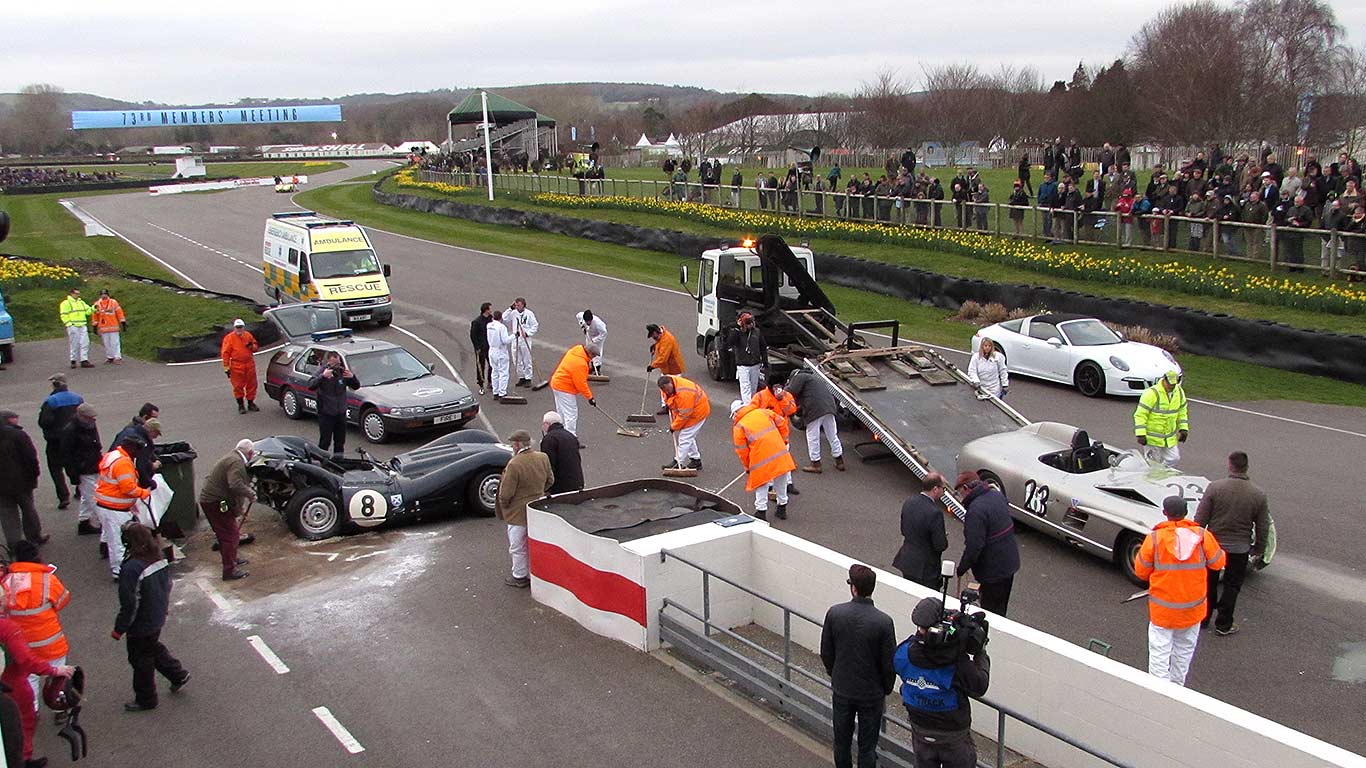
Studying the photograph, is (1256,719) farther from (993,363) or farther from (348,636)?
(993,363)

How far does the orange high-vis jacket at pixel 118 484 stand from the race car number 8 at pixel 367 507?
7.72ft

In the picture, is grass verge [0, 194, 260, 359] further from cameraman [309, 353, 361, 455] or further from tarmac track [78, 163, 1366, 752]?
cameraman [309, 353, 361, 455]

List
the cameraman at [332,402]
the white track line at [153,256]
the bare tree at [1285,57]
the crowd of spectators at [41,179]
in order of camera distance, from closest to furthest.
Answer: the cameraman at [332,402]
the white track line at [153,256]
the bare tree at [1285,57]
the crowd of spectators at [41,179]

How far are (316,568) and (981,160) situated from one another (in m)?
60.7

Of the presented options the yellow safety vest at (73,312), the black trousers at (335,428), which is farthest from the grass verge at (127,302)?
the black trousers at (335,428)

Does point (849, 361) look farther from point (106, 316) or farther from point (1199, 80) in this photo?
point (1199, 80)

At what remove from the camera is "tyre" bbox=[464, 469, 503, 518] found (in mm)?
12914

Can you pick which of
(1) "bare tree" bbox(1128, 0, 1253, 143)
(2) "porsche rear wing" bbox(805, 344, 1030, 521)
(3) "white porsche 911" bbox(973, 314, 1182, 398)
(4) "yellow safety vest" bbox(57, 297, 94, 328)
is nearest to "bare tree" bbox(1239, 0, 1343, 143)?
(1) "bare tree" bbox(1128, 0, 1253, 143)

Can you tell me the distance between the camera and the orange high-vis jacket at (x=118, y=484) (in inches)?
419

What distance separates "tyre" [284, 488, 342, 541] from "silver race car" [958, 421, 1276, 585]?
7.45 m

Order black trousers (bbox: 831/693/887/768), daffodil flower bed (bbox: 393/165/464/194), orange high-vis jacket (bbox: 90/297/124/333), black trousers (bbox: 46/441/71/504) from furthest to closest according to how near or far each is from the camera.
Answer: daffodil flower bed (bbox: 393/165/464/194), orange high-vis jacket (bbox: 90/297/124/333), black trousers (bbox: 46/441/71/504), black trousers (bbox: 831/693/887/768)

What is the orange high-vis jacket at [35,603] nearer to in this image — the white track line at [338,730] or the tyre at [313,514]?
the white track line at [338,730]

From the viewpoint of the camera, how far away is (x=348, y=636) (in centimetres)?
982

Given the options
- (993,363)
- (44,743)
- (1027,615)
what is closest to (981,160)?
(993,363)
